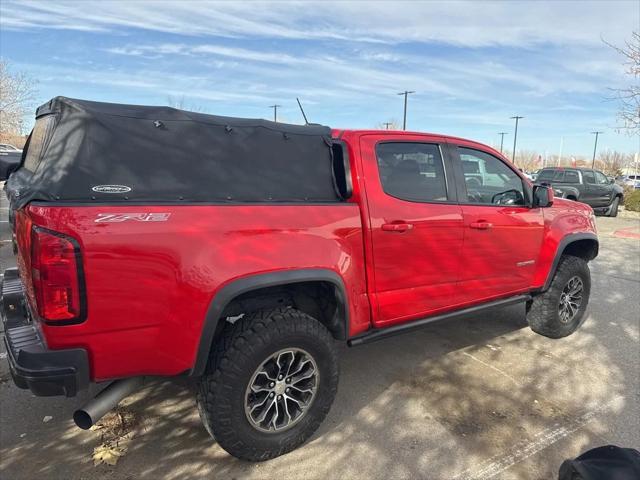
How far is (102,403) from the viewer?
2330mm

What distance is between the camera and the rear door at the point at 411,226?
3100 mm

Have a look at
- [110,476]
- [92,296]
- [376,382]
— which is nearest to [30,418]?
[110,476]

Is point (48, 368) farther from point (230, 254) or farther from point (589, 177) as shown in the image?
point (589, 177)

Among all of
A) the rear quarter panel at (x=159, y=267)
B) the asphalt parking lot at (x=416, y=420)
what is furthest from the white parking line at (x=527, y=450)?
the rear quarter panel at (x=159, y=267)

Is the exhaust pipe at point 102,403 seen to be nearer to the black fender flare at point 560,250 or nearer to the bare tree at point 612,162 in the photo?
the black fender flare at point 560,250

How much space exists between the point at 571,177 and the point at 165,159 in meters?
17.1

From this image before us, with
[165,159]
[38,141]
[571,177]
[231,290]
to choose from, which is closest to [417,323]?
[231,290]

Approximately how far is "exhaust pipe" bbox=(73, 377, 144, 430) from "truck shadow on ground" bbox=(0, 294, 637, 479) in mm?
492

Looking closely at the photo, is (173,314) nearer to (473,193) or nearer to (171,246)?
(171,246)

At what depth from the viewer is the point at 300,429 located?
2809 millimetres

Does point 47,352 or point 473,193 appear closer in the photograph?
point 47,352

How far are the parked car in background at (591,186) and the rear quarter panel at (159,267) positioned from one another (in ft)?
51.3

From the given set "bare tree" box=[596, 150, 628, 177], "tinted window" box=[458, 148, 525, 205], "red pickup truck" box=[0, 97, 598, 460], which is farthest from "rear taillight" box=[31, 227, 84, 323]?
"bare tree" box=[596, 150, 628, 177]

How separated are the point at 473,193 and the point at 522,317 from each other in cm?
226
